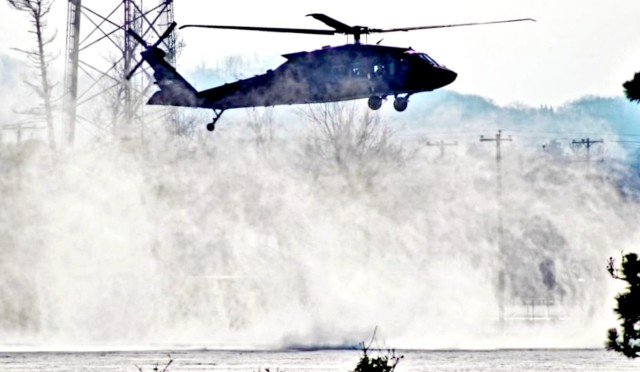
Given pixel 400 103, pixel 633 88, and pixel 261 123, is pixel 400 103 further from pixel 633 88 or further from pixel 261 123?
pixel 261 123

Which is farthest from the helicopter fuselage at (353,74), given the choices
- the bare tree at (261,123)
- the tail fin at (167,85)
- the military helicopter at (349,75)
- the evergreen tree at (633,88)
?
the bare tree at (261,123)

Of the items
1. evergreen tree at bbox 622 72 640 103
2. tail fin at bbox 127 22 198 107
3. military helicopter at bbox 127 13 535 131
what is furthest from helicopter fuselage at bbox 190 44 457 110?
evergreen tree at bbox 622 72 640 103

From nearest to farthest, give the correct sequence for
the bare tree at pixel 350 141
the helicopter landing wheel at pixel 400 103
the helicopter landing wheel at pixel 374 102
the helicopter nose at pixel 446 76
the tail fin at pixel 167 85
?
the helicopter landing wheel at pixel 400 103
the helicopter landing wheel at pixel 374 102
the helicopter nose at pixel 446 76
the tail fin at pixel 167 85
the bare tree at pixel 350 141

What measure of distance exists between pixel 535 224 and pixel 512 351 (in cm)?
1195

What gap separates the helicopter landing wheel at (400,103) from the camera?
45594 mm

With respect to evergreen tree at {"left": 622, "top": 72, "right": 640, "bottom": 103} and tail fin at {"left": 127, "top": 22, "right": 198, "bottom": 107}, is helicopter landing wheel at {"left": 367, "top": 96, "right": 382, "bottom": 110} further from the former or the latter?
evergreen tree at {"left": 622, "top": 72, "right": 640, "bottom": 103}

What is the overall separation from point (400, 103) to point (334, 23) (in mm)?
4262

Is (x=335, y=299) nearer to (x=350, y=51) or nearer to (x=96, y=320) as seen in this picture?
(x=96, y=320)

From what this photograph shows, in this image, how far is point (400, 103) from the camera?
45.7m

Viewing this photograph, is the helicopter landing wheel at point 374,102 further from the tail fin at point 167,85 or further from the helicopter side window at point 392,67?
the tail fin at point 167,85

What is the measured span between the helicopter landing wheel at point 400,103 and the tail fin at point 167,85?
839cm

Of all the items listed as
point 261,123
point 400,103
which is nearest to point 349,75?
point 400,103

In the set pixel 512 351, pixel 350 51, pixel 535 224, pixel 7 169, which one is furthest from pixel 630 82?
pixel 535 224

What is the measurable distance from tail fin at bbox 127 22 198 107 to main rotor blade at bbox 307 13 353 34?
5.78 m
